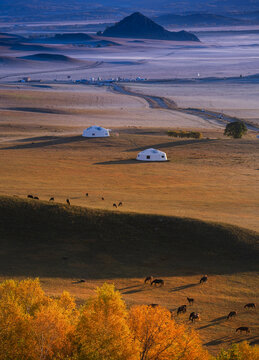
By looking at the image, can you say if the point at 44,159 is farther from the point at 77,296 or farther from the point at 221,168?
the point at 77,296

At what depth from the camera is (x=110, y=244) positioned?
3766cm

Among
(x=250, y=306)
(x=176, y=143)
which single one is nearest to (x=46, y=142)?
(x=176, y=143)

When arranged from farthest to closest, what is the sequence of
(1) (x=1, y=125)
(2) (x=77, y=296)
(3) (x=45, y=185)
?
(1) (x=1, y=125) < (3) (x=45, y=185) < (2) (x=77, y=296)

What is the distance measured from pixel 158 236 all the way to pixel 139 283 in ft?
21.7

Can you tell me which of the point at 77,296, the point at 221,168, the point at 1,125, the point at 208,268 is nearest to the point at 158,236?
the point at 208,268

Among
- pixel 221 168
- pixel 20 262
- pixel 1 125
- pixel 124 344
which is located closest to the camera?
pixel 124 344

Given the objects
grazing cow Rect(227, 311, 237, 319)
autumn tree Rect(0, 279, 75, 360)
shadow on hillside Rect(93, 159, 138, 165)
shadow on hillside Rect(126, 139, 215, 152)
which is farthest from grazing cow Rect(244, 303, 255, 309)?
shadow on hillside Rect(126, 139, 215, 152)

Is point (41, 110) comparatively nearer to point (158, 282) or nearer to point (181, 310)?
point (158, 282)

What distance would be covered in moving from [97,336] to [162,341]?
2.23m

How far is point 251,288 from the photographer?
32156 millimetres

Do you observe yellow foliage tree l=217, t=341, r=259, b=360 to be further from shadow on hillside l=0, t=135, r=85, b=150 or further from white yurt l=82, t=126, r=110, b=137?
white yurt l=82, t=126, r=110, b=137

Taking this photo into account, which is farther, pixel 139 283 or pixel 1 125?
pixel 1 125

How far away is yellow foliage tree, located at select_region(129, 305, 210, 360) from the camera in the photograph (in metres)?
20.9

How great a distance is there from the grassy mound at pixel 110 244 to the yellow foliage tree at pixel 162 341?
11.8 m
